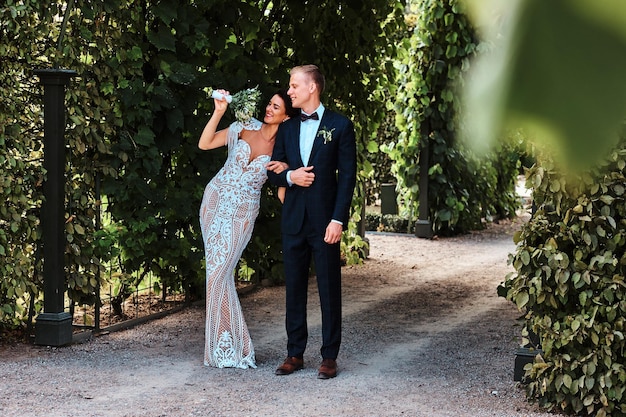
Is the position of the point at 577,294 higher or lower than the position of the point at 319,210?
lower

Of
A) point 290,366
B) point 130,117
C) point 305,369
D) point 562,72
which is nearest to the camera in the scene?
point 562,72

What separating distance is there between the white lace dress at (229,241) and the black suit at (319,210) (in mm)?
306

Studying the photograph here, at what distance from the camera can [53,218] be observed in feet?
17.0

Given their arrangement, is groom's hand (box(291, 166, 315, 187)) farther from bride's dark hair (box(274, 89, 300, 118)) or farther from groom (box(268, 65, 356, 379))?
bride's dark hair (box(274, 89, 300, 118))

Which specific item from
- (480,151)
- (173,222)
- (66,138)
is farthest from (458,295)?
(480,151)

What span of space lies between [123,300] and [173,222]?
59 centimetres

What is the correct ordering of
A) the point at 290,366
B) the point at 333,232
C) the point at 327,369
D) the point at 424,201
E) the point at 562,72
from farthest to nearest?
the point at 424,201 < the point at 290,366 < the point at 327,369 < the point at 333,232 < the point at 562,72

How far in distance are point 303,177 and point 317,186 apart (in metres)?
0.09

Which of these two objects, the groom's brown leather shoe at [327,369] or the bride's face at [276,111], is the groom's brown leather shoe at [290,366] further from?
the bride's face at [276,111]

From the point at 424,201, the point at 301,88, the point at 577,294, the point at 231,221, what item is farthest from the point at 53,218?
the point at 424,201

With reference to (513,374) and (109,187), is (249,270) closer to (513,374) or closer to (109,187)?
(109,187)

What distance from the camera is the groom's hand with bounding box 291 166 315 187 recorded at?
14.5 feet

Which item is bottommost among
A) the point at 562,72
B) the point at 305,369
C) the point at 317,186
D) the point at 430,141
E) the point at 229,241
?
the point at 305,369

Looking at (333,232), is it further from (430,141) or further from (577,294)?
(430,141)
